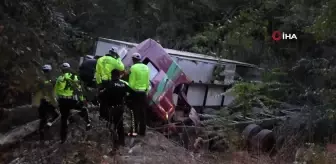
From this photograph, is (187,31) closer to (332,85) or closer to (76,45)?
(332,85)

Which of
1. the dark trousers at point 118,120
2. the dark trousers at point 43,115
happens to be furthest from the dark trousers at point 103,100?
the dark trousers at point 43,115

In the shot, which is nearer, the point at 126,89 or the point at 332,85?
the point at 126,89

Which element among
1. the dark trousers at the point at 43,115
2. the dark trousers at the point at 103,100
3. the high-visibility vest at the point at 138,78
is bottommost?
the dark trousers at the point at 43,115

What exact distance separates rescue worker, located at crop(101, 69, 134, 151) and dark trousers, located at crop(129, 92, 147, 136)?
Result: 0.55 meters

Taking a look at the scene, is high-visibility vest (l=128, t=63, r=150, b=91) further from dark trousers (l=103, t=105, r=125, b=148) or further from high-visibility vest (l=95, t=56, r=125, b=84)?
dark trousers (l=103, t=105, r=125, b=148)

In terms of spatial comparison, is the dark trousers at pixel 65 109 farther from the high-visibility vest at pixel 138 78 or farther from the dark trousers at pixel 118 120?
the high-visibility vest at pixel 138 78

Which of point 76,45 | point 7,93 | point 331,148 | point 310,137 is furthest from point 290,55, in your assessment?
point 7,93

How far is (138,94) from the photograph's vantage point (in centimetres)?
833

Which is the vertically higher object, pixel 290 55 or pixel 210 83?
pixel 290 55

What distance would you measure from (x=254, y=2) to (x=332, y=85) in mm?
→ 5357

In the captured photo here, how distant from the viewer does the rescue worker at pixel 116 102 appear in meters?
7.67

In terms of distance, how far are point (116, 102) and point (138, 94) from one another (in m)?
0.68

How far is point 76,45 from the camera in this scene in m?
4.98

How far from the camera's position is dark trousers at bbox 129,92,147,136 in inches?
328
